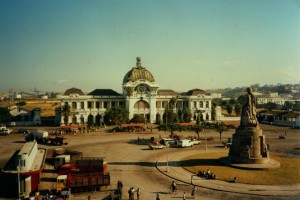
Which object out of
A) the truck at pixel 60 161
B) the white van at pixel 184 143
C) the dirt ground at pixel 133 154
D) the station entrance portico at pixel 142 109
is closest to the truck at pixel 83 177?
the dirt ground at pixel 133 154

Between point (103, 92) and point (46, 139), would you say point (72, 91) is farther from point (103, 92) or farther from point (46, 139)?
point (46, 139)

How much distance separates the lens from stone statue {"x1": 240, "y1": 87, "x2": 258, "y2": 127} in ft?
118

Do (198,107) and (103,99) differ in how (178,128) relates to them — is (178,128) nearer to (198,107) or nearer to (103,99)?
(198,107)

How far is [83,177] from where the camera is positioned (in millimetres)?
27297

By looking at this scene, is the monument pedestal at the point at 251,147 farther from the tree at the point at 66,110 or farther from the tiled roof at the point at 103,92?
the tiled roof at the point at 103,92

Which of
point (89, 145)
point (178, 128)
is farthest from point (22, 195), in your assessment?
point (178, 128)

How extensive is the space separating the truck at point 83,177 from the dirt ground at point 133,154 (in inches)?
41.3

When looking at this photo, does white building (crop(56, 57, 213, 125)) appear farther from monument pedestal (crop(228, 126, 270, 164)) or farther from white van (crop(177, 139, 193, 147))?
monument pedestal (crop(228, 126, 270, 164))

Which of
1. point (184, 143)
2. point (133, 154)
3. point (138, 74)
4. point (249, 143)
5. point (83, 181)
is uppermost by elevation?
point (138, 74)

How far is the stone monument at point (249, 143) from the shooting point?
34.6 m

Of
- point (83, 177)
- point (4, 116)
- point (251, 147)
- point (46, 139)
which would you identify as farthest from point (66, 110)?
point (251, 147)

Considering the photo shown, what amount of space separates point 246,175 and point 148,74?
69.3 meters

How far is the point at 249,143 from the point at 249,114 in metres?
3.73

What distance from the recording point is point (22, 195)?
82.9 feet
